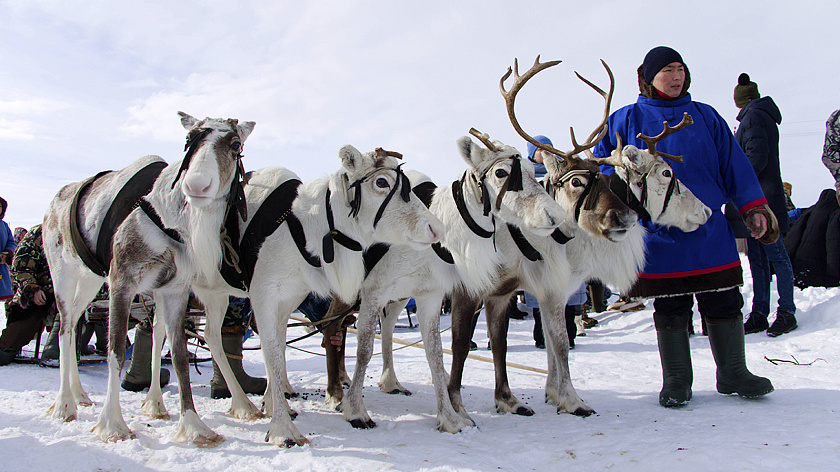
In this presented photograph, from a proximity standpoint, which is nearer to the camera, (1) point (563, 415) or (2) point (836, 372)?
(1) point (563, 415)

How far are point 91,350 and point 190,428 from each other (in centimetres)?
467

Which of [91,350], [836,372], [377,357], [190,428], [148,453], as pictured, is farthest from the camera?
[377,357]

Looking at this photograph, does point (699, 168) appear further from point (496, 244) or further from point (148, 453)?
point (148, 453)

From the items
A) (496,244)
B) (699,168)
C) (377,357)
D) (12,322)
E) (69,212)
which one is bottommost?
(377,357)

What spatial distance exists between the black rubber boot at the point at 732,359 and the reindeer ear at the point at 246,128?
3.80 m

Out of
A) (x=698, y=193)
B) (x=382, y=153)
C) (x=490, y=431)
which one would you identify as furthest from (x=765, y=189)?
(x=382, y=153)

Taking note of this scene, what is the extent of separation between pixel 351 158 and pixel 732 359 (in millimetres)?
3240

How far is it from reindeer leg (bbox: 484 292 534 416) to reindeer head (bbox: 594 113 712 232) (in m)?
1.29

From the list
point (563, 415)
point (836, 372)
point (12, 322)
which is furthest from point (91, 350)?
point (836, 372)

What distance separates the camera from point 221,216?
11.0ft

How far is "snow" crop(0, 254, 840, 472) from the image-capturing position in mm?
2688

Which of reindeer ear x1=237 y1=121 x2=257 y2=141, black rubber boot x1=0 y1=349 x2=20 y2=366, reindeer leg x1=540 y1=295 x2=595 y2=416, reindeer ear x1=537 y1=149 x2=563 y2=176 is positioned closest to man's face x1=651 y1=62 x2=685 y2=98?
reindeer ear x1=537 y1=149 x2=563 y2=176

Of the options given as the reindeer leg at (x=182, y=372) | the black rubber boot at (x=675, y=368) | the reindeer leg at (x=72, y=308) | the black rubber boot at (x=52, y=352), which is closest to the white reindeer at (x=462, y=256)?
the reindeer leg at (x=182, y=372)

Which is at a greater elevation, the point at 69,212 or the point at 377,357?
the point at 69,212
